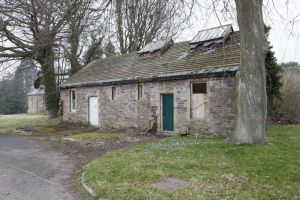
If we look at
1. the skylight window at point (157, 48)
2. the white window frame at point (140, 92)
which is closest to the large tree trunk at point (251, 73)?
the white window frame at point (140, 92)

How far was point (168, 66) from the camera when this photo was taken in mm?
18812

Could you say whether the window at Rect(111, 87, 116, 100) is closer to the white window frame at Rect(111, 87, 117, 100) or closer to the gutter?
the white window frame at Rect(111, 87, 117, 100)

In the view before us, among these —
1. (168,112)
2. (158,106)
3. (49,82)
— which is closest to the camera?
(168,112)

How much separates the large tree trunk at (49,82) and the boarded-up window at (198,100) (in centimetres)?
1525

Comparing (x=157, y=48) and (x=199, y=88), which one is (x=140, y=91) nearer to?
(x=157, y=48)

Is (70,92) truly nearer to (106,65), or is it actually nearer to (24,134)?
(106,65)

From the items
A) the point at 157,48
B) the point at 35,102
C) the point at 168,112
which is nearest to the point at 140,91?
the point at 168,112

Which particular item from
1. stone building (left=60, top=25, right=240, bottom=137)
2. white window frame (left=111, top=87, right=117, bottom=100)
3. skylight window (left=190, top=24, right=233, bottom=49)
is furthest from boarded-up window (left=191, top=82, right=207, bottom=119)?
white window frame (left=111, top=87, right=117, bottom=100)

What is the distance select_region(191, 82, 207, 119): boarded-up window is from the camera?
16.3 meters

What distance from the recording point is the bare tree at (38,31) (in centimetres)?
1109

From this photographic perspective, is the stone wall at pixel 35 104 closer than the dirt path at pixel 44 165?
No

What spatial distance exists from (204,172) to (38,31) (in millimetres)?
17280

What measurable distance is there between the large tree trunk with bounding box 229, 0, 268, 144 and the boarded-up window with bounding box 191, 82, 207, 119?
4547mm

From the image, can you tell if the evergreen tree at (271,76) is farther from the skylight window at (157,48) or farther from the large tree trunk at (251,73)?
the large tree trunk at (251,73)
